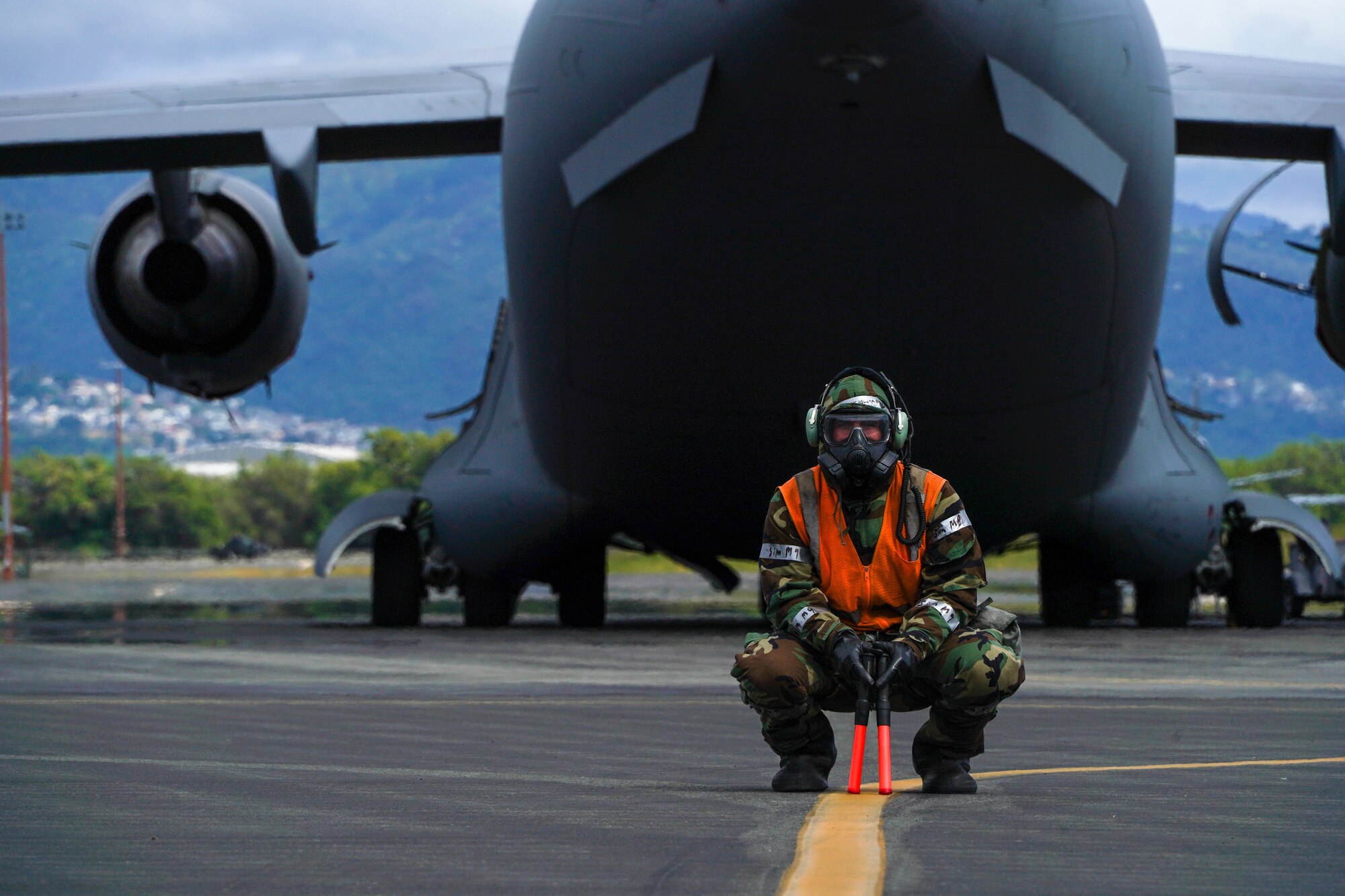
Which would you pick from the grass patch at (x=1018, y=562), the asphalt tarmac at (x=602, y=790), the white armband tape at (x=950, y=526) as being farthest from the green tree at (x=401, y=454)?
the white armband tape at (x=950, y=526)

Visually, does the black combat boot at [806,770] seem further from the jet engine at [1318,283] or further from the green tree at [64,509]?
the green tree at [64,509]

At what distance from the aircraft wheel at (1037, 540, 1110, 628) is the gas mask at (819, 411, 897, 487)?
10.9 metres

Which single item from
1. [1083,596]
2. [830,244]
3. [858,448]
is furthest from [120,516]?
[858,448]

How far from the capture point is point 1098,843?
4297mm

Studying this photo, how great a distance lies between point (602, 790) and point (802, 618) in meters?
0.81

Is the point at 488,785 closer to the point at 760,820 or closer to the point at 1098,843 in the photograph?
the point at 760,820

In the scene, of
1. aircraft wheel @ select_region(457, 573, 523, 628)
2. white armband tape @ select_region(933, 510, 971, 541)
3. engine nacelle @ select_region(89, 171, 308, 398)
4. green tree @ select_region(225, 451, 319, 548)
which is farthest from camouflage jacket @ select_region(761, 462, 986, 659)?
green tree @ select_region(225, 451, 319, 548)

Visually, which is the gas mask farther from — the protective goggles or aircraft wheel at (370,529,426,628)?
aircraft wheel at (370,529,426,628)

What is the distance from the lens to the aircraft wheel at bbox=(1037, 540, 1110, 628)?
16.1 m

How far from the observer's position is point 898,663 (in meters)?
5.00

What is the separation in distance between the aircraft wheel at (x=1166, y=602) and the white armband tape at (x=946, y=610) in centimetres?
1179

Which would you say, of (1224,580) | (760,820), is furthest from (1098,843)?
(1224,580)

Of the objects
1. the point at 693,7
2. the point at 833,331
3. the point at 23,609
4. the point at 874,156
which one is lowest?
the point at 23,609

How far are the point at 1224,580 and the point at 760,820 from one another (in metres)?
13.3
